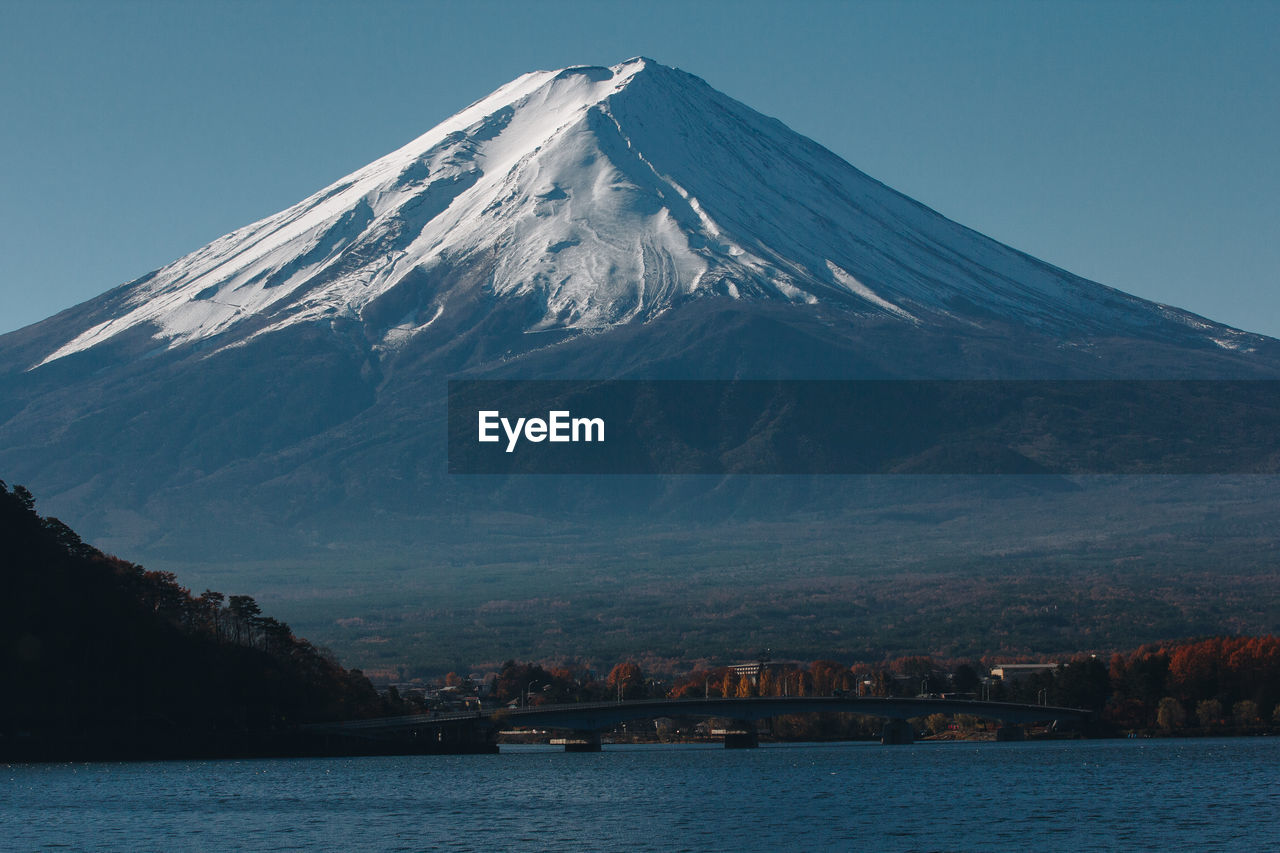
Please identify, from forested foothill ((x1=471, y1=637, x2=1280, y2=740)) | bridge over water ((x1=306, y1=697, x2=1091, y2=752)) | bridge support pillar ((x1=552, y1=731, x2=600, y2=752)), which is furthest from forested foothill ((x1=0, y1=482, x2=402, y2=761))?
forested foothill ((x1=471, y1=637, x2=1280, y2=740))

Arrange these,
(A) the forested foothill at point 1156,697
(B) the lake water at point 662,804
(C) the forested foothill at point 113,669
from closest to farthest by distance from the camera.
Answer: (B) the lake water at point 662,804 → (C) the forested foothill at point 113,669 → (A) the forested foothill at point 1156,697

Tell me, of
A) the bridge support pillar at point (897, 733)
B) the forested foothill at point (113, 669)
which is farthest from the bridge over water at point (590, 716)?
the forested foothill at point (113, 669)

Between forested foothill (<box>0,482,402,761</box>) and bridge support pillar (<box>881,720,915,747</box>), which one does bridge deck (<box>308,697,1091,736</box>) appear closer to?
A: forested foothill (<box>0,482,402,761</box>)

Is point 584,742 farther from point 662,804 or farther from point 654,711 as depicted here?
point 662,804

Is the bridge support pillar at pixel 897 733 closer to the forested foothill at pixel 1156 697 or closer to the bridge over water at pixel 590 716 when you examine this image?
the bridge over water at pixel 590 716

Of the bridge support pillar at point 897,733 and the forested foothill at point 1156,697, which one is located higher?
the forested foothill at point 1156,697

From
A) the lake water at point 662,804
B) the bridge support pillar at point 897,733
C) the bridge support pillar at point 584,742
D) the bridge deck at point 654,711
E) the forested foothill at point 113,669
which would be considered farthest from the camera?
the bridge support pillar at point 897,733

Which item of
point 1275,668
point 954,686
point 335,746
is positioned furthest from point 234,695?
point 954,686
